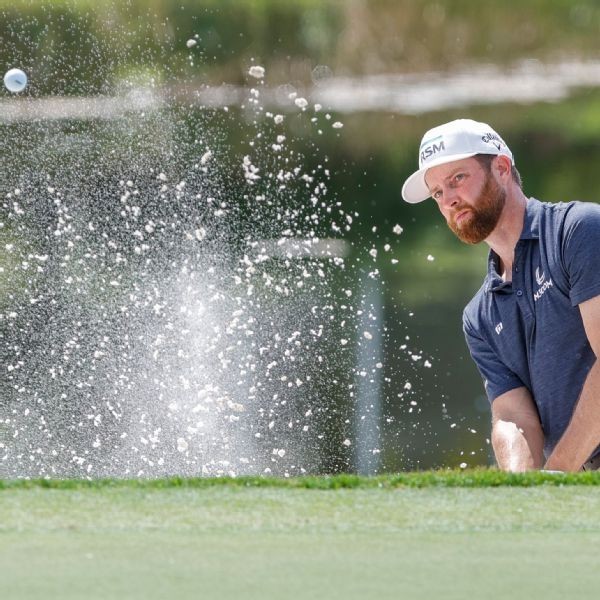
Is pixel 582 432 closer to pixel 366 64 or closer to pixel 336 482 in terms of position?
pixel 336 482

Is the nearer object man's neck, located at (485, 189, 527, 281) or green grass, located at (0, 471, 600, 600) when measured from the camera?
green grass, located at (0, 471, 600, 600)

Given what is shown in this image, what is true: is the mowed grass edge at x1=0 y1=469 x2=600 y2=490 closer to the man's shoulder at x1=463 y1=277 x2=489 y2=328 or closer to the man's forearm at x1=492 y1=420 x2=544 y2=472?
the man's forearm at x1=492 y1=420 x2=544 y2=472

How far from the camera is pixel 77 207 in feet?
37.0

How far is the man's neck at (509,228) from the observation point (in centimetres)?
324

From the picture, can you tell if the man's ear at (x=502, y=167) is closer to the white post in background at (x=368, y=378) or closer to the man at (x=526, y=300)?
the man at (x=526, y=300)

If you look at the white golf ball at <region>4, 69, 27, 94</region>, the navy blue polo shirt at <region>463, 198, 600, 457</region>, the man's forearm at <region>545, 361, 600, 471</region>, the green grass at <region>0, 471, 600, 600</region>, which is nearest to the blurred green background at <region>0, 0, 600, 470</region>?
the white golf ball at <region>4, 69, 27, 94</region>

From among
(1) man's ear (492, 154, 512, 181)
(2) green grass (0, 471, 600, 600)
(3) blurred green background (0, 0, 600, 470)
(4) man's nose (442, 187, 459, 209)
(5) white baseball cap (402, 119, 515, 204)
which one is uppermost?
(3) blurred green background (0, 0, 600, 470)

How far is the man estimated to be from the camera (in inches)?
122

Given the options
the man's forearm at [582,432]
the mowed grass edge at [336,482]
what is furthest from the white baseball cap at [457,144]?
the mowed grass edge at [336,482]

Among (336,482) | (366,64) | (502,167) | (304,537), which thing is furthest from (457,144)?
(366,64)

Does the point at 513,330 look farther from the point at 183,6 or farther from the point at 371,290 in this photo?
the point at 183,6

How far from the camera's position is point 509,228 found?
3.25 m

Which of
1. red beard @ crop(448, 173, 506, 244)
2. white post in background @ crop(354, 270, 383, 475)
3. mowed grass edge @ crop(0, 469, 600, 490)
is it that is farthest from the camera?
white post in background @ crop(354, 270, 383, 475)

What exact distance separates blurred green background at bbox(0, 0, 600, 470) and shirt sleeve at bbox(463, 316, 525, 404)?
10.3m
